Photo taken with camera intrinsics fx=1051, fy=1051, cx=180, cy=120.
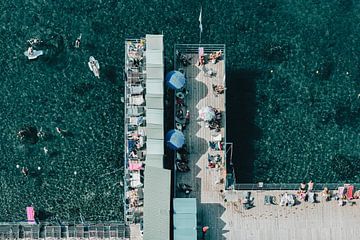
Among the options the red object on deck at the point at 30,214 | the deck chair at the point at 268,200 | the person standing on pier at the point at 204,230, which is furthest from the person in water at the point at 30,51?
the deck chair at the point at 268,200

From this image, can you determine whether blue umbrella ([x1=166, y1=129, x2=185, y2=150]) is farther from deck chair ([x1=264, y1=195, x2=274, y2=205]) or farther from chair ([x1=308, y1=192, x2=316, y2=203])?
chair ([x1=308, y1=192, x2=316, y2=203])

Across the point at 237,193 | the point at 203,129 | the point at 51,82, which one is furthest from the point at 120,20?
the point at 237,193

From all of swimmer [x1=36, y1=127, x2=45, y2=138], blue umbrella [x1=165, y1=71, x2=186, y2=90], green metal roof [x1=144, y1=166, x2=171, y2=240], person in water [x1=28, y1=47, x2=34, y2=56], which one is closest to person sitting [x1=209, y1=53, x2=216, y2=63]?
blue umbrella [x1=165, y1=71, x2=186, y2=90]

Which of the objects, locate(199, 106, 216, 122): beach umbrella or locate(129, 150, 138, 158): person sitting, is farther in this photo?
locate(199, 106, 216, 122): beach umbrella

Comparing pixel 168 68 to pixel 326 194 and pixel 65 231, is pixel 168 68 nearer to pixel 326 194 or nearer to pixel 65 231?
pixel 65 231

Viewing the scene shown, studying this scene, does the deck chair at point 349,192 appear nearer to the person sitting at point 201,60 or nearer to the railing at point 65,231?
the person sitting at point 201,60

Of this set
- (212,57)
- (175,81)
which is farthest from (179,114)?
(212,57)
